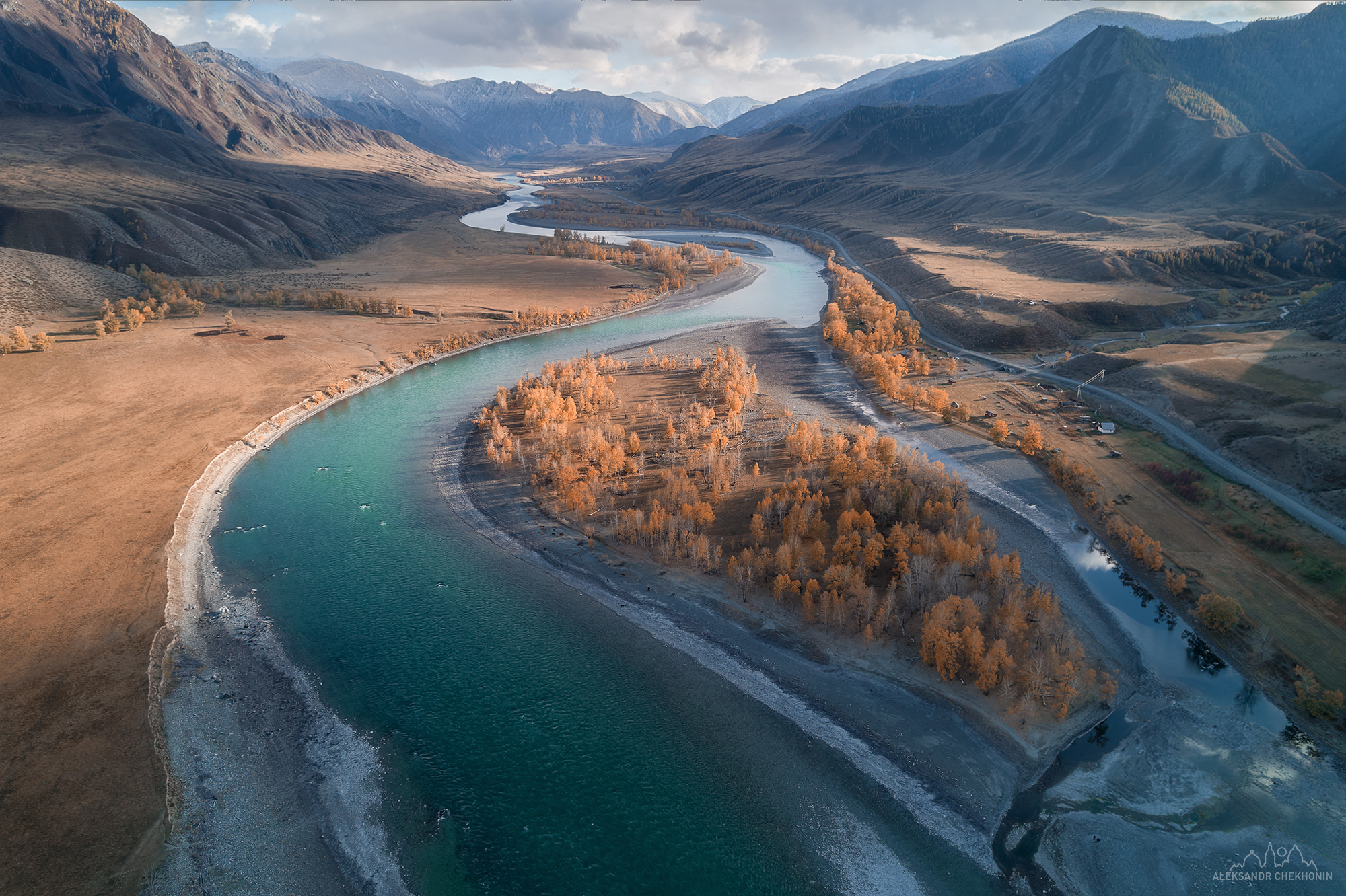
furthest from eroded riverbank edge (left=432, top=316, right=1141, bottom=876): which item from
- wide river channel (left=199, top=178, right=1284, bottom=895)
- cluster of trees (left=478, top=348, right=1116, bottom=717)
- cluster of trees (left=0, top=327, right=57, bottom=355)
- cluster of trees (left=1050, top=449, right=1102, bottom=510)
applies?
cluster of trees (left=0, top=327, right=57, bottom=355)

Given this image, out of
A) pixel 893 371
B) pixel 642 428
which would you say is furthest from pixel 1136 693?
pixel 893 371

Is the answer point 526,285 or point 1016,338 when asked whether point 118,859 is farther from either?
point 526,285

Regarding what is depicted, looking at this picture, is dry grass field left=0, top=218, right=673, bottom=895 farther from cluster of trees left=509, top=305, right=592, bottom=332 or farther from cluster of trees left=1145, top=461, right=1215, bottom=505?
cluster of trees left=1145, top=461, right=1215, bottom=505

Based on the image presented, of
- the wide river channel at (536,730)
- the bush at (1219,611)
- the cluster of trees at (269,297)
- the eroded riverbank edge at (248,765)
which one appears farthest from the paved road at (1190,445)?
the cluster of trees at (269,297)

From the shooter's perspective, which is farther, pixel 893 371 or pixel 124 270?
pixel 124 270

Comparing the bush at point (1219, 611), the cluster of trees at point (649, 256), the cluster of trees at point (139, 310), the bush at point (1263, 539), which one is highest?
the cluster of trees at point (649, 256)

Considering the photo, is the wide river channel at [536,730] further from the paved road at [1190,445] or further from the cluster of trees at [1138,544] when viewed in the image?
the paved road at [1190,445]
